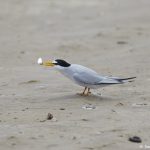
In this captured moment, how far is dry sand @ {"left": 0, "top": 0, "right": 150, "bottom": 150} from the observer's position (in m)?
5.91

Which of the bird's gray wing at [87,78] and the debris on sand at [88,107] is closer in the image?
the debris on sand at [88,107]

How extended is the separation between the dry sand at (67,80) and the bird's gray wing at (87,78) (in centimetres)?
19

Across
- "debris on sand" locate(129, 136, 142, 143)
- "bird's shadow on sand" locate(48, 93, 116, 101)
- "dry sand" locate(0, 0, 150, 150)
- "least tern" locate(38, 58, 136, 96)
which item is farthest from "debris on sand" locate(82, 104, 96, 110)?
"debris on sand" locate(129, 136, 142, 143)

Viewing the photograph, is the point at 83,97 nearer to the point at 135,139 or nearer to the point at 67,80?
the point at 67,80

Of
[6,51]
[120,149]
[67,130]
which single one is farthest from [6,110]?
[6,51]

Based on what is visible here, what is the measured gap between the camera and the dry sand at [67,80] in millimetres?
5910

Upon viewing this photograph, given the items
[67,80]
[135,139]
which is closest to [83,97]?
[67,80]

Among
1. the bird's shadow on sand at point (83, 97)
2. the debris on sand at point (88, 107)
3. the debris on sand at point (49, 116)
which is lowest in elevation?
the debris on sand at point (49, 116)

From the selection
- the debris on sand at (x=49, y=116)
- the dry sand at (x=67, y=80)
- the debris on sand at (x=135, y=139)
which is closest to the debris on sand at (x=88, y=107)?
the dry sand at (x=67, y=80)

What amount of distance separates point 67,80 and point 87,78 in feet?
4.46

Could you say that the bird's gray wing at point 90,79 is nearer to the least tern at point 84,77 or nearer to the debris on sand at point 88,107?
the least tern at point 84,77

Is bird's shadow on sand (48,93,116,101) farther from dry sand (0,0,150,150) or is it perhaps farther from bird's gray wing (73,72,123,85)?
bird's gray wing (73,72,123,85)

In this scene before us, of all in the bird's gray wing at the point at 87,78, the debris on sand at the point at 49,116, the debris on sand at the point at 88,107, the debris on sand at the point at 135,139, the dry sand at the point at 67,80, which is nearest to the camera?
the debris on sand at the point at 135,139

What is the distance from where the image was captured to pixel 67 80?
8812mm
